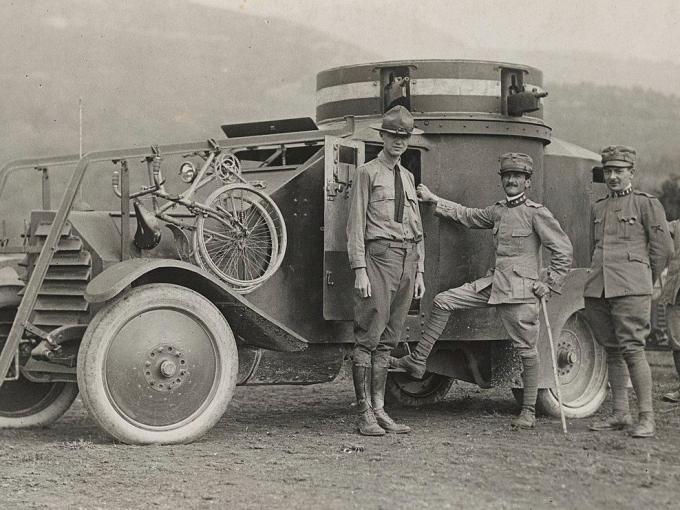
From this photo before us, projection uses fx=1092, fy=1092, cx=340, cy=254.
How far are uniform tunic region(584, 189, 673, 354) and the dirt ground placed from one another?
73 centimetres

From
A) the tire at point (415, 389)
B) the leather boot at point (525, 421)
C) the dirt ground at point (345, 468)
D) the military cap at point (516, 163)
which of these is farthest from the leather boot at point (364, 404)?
the tire at point (415, 389)

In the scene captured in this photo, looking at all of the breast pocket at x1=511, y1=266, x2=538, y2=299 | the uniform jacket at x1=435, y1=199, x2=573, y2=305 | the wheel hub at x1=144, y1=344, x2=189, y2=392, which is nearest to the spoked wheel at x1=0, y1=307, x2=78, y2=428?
the wheel hub at x1=144, y1=344, x2=189, y2=392

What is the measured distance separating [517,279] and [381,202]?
1097 mm

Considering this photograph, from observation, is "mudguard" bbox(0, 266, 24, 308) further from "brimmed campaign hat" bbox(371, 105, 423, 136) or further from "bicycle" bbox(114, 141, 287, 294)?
"brimmed campaign hat" bbox(371, 105, 423, 136)

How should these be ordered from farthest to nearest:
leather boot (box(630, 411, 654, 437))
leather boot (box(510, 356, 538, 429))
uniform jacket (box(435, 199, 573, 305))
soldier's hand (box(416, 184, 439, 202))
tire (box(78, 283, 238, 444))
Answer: soldier's hand (box(416, 184, 439, 202)) < leather boot (box(510, 356, 538, 429)) < uniform jacket (box(435, 199, 573, 305)) < leather boot (box(630, 411, 654, 437)) < tire (box(78, 283, 238, 444))

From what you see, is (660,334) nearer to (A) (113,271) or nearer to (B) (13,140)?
(A) (113,271)

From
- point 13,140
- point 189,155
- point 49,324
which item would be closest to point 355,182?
point 189,155

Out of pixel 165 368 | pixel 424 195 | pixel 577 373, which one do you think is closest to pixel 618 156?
pixel 424 195

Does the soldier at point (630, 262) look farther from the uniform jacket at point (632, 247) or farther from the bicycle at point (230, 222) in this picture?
the bicycle at point (230, 222)

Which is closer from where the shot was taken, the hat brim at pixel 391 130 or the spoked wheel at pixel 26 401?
the hat brim at pixel 391 130

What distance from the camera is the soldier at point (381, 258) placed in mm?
7074

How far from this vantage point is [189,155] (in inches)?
282

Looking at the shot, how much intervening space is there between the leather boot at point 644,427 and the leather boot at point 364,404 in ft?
5.29

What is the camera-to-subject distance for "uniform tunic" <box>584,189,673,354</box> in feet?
23.2
